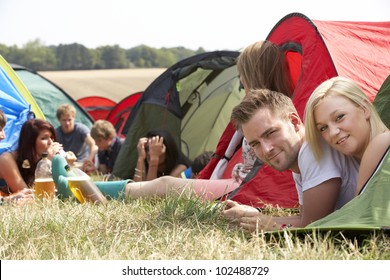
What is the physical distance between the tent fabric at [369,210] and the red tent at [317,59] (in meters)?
1.12

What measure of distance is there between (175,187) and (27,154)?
1.63 m

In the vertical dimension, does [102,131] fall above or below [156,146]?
below

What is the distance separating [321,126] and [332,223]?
514mm

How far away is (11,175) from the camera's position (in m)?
5.06

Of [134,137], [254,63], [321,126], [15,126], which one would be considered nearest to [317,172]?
[321,126]

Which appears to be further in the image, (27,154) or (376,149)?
(27,154)

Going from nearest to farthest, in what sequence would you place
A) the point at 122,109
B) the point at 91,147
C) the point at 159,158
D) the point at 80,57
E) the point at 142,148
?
the point at 159,158 → the point at 142,148 → the point at 91,147 → the point at 122,109 → the point at 80,57

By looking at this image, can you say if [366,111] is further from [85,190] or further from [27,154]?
[27,154]

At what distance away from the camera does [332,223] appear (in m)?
2.66

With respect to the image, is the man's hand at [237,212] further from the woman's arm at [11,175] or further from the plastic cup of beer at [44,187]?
the woman's arm at [11,175]

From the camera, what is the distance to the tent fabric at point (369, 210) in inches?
101

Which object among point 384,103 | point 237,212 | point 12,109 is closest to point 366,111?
point 237,212

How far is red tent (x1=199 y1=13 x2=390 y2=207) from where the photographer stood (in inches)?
158

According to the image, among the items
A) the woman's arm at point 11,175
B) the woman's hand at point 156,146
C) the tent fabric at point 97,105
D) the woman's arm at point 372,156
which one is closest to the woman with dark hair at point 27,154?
the woman's arm at point 11,175
